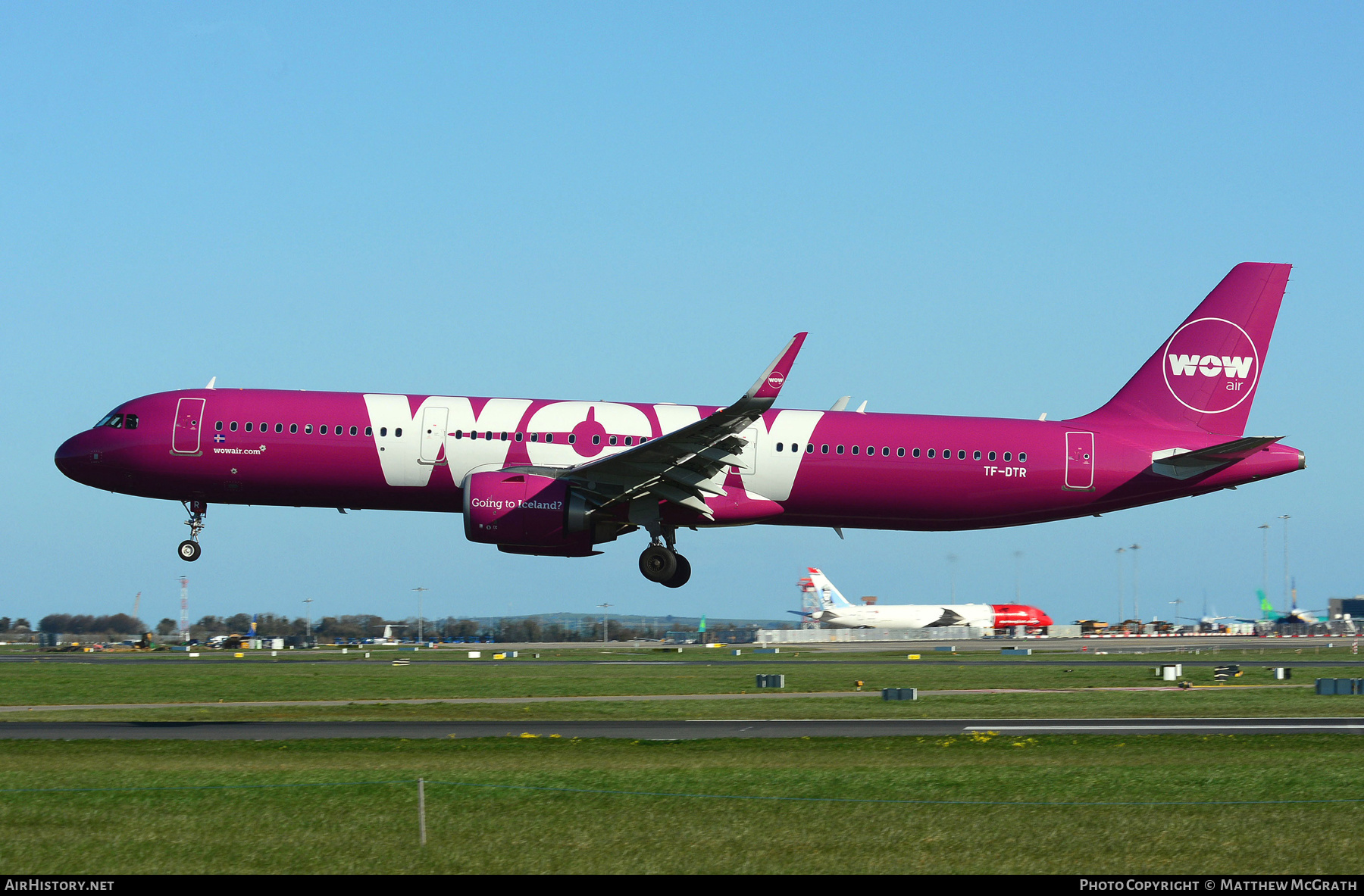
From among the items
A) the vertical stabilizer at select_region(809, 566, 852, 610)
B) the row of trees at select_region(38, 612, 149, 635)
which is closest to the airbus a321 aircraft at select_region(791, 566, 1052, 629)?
the vertical stabilizer at select_region(809, 566, 852, 610)

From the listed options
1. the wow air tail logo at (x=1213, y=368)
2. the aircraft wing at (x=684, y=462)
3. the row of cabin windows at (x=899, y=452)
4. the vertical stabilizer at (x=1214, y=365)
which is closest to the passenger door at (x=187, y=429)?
the aircraft wing at (x=684, y=462)

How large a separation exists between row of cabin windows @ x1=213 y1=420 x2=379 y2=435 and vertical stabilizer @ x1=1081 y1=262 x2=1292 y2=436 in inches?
831

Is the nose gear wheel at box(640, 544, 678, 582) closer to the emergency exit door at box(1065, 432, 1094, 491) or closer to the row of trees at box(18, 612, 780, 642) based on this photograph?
the emergency exit door at box(1065, 432, 1094, 491)

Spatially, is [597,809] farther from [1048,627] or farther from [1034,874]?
[1048,627]

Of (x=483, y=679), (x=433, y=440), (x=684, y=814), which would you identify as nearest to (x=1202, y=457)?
(x=433, y=440)

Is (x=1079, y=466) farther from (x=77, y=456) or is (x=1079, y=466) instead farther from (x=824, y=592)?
(x=824, y=592)

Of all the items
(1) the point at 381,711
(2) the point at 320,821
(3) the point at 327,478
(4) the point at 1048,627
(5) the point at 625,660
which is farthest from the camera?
(4) the point at 1048,627

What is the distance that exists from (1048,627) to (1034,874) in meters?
135

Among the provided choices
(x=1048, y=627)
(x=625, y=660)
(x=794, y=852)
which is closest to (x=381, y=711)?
(x=794, y=852)

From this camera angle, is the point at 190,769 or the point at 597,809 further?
the point at 190,769

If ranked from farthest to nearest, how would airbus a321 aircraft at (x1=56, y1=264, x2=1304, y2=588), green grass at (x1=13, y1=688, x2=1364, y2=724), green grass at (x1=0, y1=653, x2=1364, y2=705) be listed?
1. green grass at (x1=0, y1=653, x2=1364, y2=705)
2. airbus a321 aircraft at (x1=56, y1=264, x2=1304, y2=588)
3. green grass at (x1=13, y1=688, x2=1364, y2=724)

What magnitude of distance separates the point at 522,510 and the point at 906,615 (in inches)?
4479

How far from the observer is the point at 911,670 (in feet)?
168

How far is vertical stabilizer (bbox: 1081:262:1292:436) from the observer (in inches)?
1596
